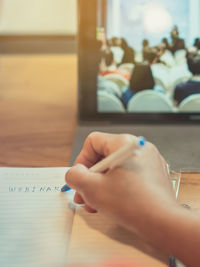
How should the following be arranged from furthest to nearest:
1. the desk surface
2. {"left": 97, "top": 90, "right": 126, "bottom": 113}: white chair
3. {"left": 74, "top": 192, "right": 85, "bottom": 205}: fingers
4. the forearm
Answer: {"left": 97, "top": 90, "right": 126, "bottom": 113}: white chair, the desk surface, {"left": 74, "top": 192, "right": 85, "bottom": 205}: fingers, the forearm

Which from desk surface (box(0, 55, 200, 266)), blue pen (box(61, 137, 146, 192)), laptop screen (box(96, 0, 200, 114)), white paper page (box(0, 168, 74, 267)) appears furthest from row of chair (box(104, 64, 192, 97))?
blue pen (box(61, 137, 146, 192))

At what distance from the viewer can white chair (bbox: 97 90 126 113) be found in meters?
0.65

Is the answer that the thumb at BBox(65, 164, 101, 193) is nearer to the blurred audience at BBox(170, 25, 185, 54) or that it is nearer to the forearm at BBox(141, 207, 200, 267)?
the forearm at BBox(141, 207, 200, 267)

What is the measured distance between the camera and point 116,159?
12.6 inches

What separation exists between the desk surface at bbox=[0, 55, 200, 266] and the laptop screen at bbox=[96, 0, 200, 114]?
12 cm

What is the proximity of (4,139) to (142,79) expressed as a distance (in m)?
0.26

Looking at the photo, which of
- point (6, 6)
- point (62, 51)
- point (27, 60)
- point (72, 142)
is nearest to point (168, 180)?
point (72, 142)

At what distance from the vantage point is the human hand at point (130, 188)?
0.30 metres

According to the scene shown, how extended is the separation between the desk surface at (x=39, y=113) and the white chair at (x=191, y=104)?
0.65ft

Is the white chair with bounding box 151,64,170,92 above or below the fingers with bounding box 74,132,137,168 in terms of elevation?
above

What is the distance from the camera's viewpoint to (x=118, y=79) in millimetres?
637

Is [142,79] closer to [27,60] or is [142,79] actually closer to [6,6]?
[27,60]

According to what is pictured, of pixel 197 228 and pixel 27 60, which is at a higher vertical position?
pixel 27 60

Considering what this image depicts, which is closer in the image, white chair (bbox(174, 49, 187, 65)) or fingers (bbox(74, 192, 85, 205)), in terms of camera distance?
fingers (bbox(74, 192, 85, 205))
